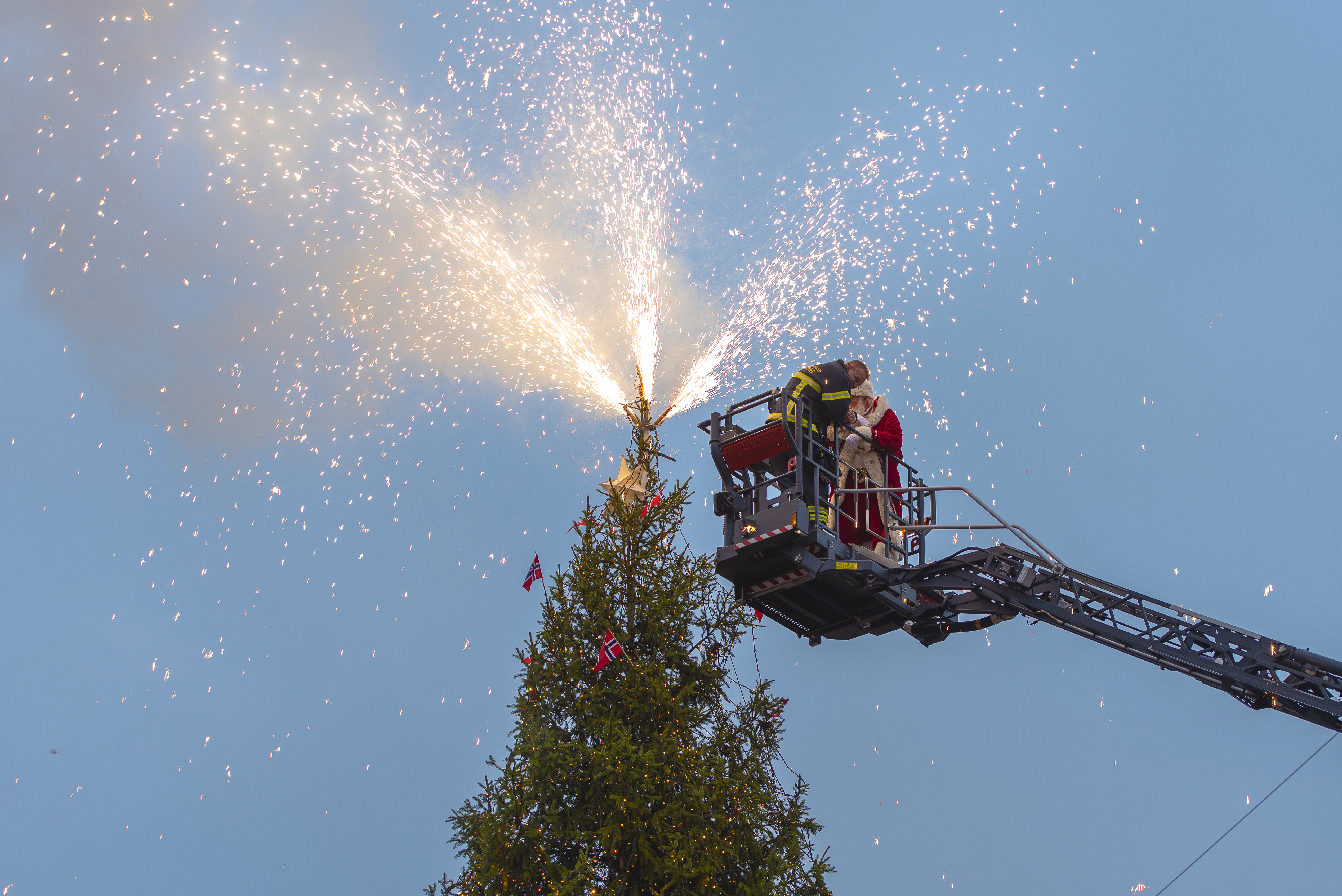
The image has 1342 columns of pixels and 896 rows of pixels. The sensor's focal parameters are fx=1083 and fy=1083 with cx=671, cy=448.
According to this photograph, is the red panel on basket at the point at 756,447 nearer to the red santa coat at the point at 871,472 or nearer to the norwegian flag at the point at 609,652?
the red santa coat at the point at 871,472

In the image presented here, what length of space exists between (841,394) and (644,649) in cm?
408

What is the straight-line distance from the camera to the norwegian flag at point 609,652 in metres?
12.0

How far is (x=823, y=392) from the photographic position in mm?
13859

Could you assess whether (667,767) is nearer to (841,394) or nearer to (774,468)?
(774,468)

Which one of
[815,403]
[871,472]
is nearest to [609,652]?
[815,403]

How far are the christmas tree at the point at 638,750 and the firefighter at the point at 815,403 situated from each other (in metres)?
1.53

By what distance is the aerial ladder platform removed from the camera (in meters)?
11.4

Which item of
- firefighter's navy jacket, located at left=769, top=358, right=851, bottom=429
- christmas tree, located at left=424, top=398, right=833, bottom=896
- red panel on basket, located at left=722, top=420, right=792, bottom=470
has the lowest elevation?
christmas tree, located at left=424, top=398, right=833, bottom=896

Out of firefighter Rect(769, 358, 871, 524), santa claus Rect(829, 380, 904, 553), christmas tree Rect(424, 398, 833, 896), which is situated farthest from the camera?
santa claus Rect(829, 380, 904, 553)

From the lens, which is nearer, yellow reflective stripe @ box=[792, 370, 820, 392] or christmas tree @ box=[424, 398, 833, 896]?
christmas tree @ box=[424, 398, 833, 896]

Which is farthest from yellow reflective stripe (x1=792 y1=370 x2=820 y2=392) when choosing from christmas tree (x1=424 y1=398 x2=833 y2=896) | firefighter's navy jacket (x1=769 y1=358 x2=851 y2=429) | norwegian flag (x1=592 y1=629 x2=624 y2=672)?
norwegian flag (x1=592 y1=629 x2=624 y2=672)

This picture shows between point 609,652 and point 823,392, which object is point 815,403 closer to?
point 823,392

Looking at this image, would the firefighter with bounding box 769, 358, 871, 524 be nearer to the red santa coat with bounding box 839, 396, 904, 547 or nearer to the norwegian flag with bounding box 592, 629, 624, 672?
the red santa coat with bounding box 839, 396, 904, 547

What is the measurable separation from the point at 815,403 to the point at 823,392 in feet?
0.56
